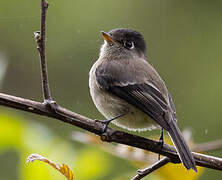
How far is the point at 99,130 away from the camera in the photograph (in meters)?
3.00

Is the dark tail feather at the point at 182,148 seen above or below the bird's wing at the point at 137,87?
below

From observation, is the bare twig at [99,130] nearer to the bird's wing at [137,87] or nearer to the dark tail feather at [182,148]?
the dark tail feather at [182,148]

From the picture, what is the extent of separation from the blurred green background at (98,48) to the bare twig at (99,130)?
11.6ft

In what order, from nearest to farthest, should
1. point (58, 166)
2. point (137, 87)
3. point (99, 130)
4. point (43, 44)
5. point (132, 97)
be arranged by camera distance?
point (58, 166)
point (43, 44)
point (99, 130)
point (132, 97)
point (137, 87)

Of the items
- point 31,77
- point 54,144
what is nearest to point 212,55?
point 31,77

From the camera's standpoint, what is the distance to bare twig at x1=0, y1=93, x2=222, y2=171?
273 centimetres

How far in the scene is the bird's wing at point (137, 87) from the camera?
11.8ft

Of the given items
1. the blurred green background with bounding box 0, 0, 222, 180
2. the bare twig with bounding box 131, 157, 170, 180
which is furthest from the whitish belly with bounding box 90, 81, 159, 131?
the blurred green background with bounding box 0, 0, 222, 180

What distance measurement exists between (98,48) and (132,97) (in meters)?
3.18

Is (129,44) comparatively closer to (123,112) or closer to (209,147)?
(123,112)

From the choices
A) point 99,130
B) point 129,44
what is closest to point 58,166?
point 99,130

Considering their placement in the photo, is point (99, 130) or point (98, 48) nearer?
point (99, 130)

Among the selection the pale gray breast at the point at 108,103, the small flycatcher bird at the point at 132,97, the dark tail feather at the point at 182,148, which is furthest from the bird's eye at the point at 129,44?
the dark tail feather at the point at 182,148

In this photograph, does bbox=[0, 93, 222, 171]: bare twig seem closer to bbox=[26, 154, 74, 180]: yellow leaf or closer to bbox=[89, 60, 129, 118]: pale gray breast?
bbox=[26, 154, 74, 180]: yellow leaf
